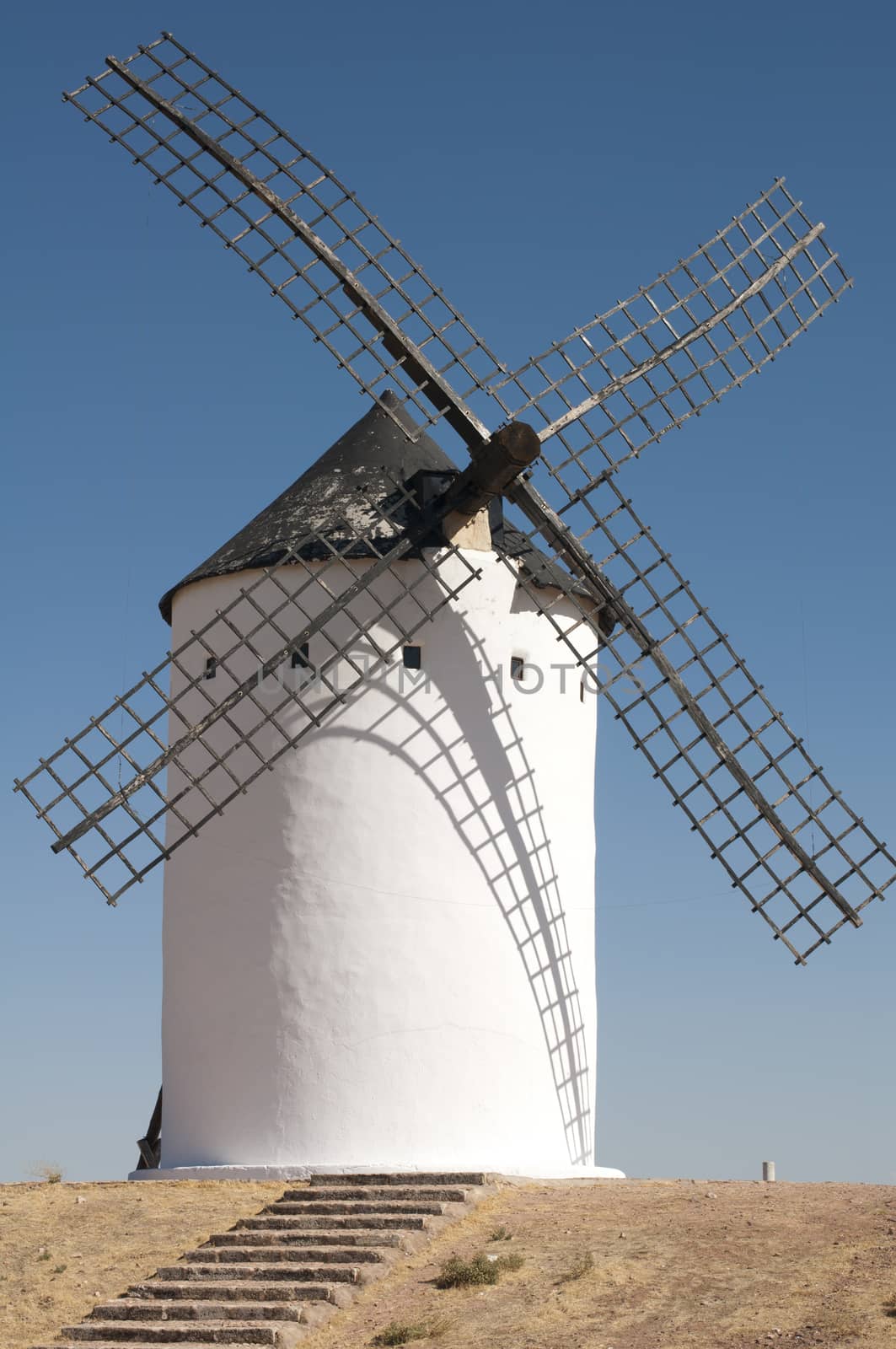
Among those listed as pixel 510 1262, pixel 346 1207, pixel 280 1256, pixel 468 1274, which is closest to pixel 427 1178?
pixel 346 1207

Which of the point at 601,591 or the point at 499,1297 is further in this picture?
the point at 601,591

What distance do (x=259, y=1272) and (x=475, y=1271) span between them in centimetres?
148

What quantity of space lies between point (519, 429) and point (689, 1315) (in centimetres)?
695

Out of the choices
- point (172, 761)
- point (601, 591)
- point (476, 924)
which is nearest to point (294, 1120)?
point (476, 924)

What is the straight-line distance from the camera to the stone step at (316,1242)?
11594mm

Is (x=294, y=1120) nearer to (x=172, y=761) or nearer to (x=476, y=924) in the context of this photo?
(x=476, y=924)

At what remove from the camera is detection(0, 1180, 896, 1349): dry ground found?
32.3 feet

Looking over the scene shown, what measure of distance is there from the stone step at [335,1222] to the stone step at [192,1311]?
114 cm

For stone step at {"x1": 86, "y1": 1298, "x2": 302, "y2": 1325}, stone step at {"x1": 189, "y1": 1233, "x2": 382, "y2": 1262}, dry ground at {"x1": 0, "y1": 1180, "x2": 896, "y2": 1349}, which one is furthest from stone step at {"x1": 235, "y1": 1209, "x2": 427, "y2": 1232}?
stone step at {"x1": 86, "y1": 1298, "x2": 302, "y2": 1325}

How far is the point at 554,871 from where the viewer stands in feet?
49.9

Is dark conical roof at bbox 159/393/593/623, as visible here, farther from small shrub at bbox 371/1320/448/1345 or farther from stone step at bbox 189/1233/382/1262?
small shrub at bbox 371/1320/448/1345

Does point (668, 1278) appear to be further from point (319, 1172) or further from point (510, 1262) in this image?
point (319, 1172)

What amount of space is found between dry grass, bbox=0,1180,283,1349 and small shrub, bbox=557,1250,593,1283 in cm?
284

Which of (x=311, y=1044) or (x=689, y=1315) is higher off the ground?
(x=311, y=1044)
